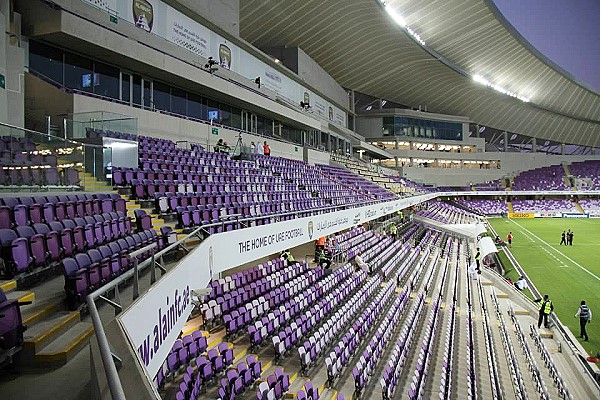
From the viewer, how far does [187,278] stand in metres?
6.22

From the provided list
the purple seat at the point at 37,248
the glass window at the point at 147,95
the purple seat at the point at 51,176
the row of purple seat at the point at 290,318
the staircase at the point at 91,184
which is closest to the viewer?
the purple seat at the point at 37,248

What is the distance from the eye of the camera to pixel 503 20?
36000mm

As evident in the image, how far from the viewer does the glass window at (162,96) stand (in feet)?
60.4

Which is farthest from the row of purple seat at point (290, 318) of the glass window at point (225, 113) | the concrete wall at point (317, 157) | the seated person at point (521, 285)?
the concrete wall at point (317, 157)

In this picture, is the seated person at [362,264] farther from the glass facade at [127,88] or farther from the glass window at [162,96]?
the glass window at [162,96]

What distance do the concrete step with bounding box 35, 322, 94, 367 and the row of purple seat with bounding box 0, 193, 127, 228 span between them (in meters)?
2.52

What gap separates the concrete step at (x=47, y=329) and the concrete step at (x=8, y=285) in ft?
2.34

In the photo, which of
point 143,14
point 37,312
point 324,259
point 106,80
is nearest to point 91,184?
point 37,312

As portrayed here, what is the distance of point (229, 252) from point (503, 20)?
1412 inches

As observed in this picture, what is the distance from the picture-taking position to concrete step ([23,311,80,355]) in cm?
358

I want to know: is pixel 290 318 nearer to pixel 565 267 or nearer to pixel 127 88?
pixel 127 88

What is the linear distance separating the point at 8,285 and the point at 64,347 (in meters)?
1.55

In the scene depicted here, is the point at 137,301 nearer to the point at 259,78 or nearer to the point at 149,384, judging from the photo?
the point at 149,384

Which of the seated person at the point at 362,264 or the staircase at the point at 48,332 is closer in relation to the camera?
the staircase at the point at 48,332
